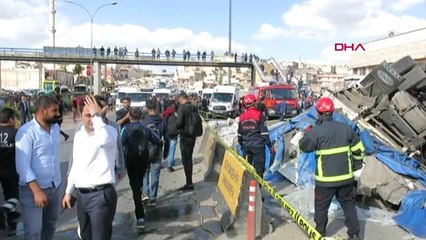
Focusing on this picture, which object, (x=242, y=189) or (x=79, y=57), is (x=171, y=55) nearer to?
(x=79, y=57)

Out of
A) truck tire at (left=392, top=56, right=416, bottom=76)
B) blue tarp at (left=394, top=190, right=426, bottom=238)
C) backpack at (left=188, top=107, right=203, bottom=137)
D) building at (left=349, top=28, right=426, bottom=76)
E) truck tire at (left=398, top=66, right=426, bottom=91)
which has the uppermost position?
building at (left=349, top=28, right=426, bottom=76)

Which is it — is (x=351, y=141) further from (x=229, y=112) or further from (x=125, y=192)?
(x=229, y=112)

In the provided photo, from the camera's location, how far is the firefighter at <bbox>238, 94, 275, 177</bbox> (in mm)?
8148

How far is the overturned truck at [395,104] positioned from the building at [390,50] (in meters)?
26.7

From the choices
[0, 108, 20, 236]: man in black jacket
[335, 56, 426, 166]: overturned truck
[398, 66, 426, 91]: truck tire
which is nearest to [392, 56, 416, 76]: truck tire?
[335, 56, 426, 166]: overturned truck

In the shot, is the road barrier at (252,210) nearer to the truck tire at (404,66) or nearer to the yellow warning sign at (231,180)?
the yellow warning sign at (231,180)

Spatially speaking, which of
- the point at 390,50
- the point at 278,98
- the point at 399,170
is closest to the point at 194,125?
the point at 399,170

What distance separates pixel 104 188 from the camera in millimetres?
4227

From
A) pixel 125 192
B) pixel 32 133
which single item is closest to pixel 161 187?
pixel 125 192

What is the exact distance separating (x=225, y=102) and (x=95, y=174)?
31.6 m

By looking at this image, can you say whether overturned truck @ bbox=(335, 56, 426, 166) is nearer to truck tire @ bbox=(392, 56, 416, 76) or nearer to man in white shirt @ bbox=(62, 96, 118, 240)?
truck tire @ bbox=(392, 56, 416, 76)

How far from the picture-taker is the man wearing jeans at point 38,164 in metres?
4.31

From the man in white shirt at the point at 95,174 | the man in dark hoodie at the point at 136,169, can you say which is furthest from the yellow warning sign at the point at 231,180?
the man in white shirt at the point at 95,174

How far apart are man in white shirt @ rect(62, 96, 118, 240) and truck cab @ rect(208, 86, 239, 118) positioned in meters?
30.5
